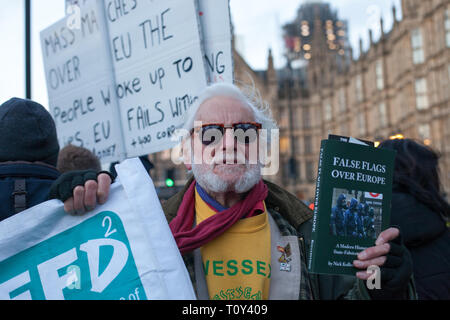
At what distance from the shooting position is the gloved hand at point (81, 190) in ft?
6.27

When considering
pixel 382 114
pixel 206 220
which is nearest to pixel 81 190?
pixel 206 220

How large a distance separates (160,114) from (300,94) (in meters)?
63.2

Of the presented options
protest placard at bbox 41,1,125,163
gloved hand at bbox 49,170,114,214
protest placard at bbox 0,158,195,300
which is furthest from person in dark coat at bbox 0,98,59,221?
protest placard at bbox 41,1,125,163

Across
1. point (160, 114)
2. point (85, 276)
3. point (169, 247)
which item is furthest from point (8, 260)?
point (160, 114)

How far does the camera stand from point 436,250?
118 inches

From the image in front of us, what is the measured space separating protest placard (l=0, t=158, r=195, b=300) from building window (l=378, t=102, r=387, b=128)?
43384 mm

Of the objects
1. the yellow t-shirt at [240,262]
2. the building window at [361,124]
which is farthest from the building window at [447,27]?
the yellow t-shirt at [240,262]

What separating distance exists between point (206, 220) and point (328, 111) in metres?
60.3

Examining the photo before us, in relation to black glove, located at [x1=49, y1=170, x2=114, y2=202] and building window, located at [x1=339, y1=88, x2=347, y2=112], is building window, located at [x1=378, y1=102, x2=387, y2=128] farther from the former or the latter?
black glove, located at [x1=49, y1=170, x2=114, y2=202]

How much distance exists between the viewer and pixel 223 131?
2416 millimetres

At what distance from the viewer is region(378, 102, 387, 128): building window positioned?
140 ft

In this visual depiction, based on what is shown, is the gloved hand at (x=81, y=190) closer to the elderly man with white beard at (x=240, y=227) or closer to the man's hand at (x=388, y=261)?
the elderly man with white beard at (x=240, y=227)

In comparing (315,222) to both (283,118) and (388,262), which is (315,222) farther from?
(283,118)
